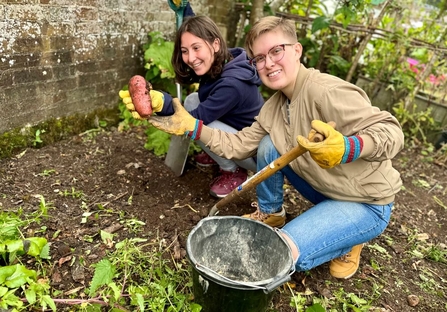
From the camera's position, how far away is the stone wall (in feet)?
7.68

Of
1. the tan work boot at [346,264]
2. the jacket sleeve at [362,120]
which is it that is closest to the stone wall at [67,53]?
the jacket sleeve at [362,120]

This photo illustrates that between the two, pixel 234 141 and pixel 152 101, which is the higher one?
pixel 152 101

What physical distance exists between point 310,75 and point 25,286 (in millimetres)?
1651

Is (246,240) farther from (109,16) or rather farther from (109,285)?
(109,16)

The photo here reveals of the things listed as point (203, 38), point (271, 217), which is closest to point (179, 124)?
point (203, 38)

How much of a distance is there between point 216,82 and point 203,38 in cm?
29

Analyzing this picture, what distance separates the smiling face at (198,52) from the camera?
2.24 m

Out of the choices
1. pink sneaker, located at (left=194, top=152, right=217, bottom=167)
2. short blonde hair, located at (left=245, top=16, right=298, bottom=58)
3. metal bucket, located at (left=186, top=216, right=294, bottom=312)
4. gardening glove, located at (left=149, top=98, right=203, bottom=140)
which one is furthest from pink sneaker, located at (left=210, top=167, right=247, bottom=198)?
short blonde hair, located at (left=245, top=16, right=298, bottom=58)

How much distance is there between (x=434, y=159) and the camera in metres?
3.76

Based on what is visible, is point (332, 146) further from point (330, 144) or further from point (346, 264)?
point (346, 264)

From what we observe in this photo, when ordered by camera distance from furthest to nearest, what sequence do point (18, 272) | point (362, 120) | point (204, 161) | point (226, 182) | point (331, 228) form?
point (204, 161)
point (226, 182)
point (331, 228)
point (362, 120)
point (18, 272)

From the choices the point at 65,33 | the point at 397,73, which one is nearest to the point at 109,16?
the point at 65,33

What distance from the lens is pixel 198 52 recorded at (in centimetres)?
227

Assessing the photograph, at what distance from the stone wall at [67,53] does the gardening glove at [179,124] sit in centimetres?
104
